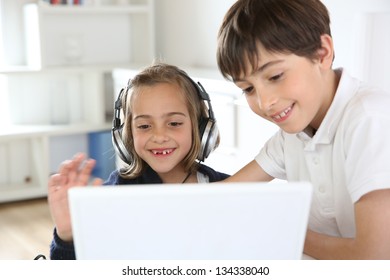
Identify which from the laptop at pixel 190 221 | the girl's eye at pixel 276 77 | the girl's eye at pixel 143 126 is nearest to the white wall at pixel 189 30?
the girl's eye at pixel 143 126

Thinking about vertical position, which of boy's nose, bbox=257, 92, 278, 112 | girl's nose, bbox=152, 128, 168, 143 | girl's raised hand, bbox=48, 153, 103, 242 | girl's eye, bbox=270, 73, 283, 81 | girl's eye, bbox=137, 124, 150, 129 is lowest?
girl's nose, bbox=152, 128, 168, 143

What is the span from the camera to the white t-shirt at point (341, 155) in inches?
39.7

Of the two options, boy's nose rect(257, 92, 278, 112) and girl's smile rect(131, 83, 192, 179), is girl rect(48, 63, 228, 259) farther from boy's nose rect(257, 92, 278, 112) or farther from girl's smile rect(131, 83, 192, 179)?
boy's nose rect(257, 92, 278, 112)

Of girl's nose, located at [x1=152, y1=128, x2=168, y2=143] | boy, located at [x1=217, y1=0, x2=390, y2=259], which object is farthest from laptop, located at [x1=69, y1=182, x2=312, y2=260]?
girl's nose, located at [x1=152, y1=128, x2=168, y2=143]

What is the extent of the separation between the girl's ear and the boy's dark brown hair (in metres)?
0.01

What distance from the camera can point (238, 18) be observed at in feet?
3.67

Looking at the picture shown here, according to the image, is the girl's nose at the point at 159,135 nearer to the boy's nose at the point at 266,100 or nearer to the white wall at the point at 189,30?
the boy's nose at the point at 266,100

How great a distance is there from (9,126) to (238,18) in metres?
3.11

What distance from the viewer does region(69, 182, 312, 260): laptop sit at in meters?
0.60

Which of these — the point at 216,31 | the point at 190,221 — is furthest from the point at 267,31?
the point at 216,31

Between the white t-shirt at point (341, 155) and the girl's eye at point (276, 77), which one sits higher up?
the girl's eye at point (276, 77)

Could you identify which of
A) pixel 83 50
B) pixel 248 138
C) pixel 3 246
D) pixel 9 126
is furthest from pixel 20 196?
pixel 248 138

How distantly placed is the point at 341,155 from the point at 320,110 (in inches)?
4.8

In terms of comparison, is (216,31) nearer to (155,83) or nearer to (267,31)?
(155,83)
